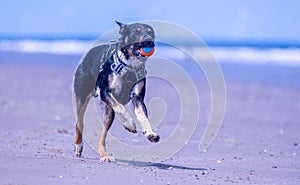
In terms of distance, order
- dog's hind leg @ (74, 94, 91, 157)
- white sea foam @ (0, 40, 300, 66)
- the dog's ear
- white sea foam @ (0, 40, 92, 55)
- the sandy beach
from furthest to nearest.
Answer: white sea foam @ (0, 40, 92, 55) → white sea foam @ (0, 40, 300, 66) → dog's hind leg @ (74, 94, 91, 157) → the dog's ear → the sandy beach

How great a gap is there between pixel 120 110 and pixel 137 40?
86 cm

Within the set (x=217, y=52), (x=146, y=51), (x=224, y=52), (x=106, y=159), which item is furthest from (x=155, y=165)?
(x=224, y=52)

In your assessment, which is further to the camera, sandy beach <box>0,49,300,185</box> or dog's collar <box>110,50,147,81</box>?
dog's collar <box>110,50,147,81</box>

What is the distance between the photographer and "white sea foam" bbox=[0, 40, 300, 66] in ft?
126

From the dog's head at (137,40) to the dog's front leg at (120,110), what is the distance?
543 millimetres

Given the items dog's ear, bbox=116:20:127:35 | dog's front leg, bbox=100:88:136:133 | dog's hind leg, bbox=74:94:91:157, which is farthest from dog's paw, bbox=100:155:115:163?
dog's ear, bbox=116:20:127:35

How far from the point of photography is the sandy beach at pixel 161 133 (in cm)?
870

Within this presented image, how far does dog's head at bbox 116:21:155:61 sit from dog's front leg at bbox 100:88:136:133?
0.54 meters

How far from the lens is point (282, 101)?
2097 cm

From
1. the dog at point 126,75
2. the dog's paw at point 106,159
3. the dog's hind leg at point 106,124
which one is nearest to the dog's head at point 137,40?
the dog at point 126,75

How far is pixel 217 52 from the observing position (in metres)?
47.0

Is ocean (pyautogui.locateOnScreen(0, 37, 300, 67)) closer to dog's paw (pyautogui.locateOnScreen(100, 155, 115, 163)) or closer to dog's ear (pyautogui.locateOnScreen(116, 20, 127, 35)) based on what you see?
dog's paw (pyautogui.locateOnScreen(100, 155, 115, 163))

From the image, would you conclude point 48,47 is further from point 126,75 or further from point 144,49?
point 144,49

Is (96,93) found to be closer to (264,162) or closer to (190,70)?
(264,162)
